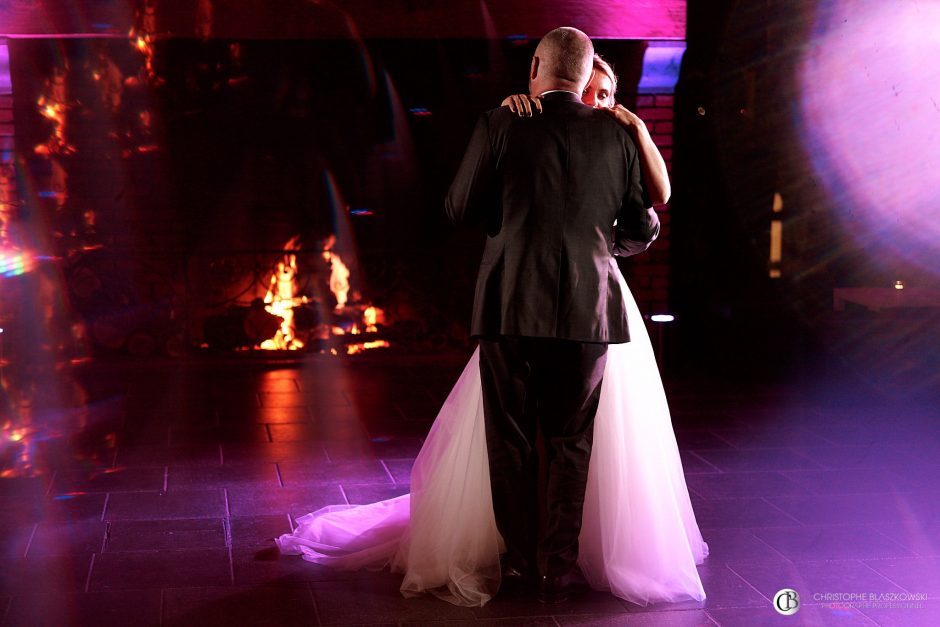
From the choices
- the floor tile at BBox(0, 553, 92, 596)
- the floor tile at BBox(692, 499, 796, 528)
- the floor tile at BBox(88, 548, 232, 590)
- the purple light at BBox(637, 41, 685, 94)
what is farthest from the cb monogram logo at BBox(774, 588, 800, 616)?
the purple light at BBox(637, 41, 685, 94)

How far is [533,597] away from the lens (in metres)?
3.53

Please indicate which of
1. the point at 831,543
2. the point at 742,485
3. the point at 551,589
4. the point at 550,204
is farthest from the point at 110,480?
the point at 831,543

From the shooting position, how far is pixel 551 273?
3.25m

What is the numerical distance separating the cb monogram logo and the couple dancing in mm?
258

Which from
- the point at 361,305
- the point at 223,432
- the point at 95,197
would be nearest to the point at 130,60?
the point at 95,197

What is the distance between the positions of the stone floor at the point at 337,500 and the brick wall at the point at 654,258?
992mm

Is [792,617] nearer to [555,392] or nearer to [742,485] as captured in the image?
[555,392]

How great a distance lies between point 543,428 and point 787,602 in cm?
99

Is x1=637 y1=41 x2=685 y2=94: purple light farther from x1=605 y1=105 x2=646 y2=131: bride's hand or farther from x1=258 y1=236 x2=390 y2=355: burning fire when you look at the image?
x1=605 y1=105 x2=646 y2=131: bride's hand

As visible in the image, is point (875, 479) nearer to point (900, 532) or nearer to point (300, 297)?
point (900, 532)

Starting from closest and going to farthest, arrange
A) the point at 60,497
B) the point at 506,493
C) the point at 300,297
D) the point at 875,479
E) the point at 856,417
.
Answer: the point at 506,493, the point at 60,497, the point at 875,479, the point at 856,417, the point at 300,297

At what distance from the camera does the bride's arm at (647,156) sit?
3.31 meters

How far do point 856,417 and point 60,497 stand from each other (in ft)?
15.7

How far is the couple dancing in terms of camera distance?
324cm
